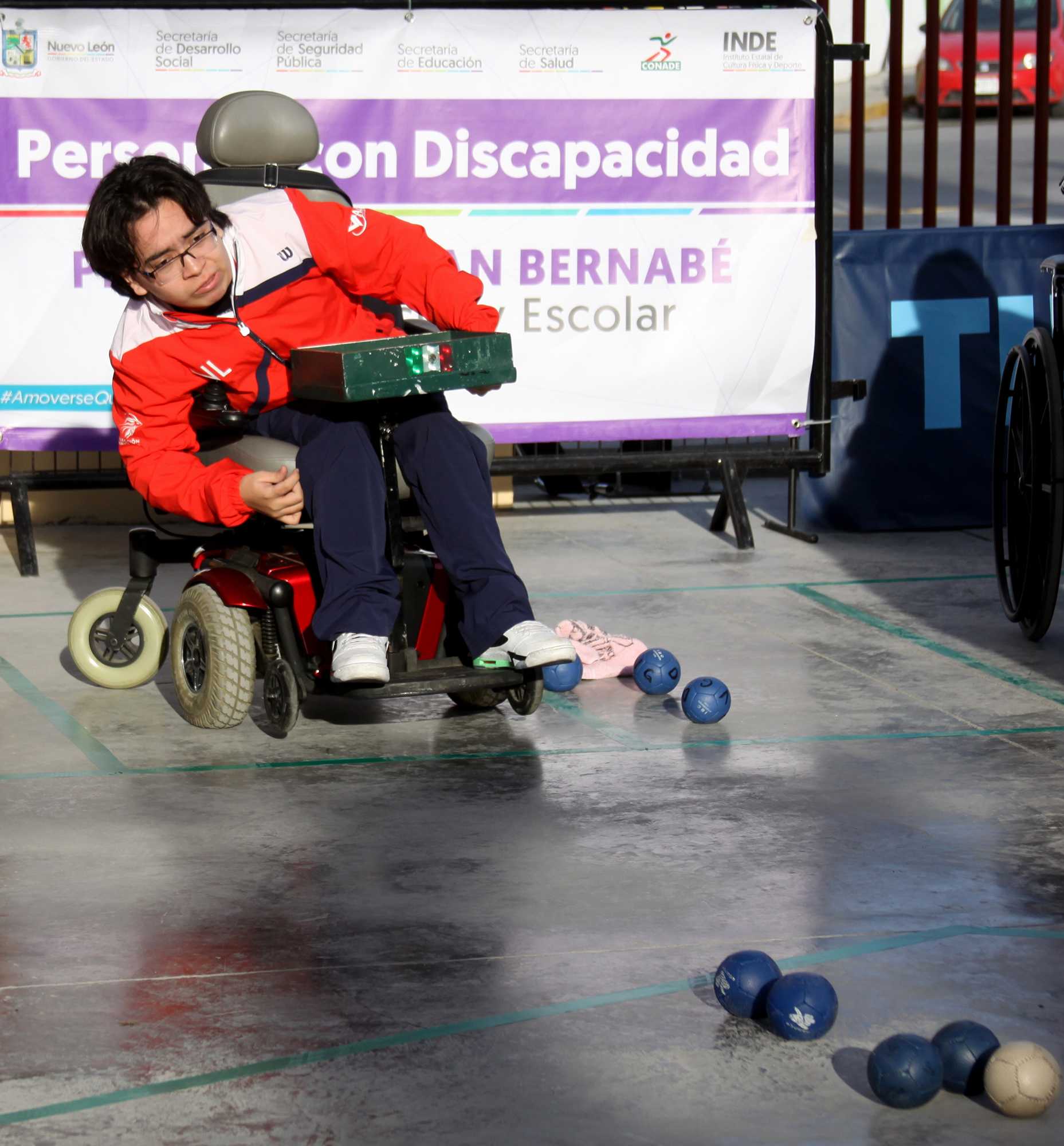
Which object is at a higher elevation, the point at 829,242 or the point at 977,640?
the point at 829,242

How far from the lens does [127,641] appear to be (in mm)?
5605

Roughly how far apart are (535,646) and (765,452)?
11.1ft

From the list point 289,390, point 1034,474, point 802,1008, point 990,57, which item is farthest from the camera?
point 990,57

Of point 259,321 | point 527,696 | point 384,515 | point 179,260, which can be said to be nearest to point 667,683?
point 527,696

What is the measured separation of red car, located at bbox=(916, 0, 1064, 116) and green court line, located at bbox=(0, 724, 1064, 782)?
15.5 m

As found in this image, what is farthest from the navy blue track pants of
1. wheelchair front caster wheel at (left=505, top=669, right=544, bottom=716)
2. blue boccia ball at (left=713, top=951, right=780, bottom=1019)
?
blue boccia ball at (left=713, top=951, right=780, bottom=1019)

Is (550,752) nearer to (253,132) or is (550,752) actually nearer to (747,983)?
(747,983)

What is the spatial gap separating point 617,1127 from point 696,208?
5.31m

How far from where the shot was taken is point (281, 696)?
16.1 ft

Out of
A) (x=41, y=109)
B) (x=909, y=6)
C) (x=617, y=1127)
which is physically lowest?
(x=617, y=1127)

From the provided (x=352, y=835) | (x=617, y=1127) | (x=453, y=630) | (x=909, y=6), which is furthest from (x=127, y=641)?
(x=909, y=6)

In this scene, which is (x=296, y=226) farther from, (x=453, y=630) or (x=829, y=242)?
(x=829, y=242)

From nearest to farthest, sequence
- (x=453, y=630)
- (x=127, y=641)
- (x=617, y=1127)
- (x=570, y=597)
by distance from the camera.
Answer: (x=617, y=1127) < (x=453, y=630) < (x=127, y=641) < (x=570, y=597)

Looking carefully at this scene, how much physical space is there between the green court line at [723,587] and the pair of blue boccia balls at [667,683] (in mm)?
1176
